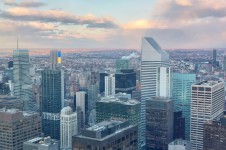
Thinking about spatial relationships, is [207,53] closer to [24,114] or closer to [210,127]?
[210,127]

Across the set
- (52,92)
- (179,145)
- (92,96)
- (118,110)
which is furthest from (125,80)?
(179,145)

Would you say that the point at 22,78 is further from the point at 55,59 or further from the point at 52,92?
the point at 55,59

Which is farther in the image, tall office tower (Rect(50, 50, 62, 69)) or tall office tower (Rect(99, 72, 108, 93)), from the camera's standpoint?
tall office tower (Rect(99, 72, 108, 93))

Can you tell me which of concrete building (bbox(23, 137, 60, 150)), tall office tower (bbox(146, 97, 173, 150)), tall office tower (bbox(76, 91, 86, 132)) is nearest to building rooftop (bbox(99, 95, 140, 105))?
tall office tower (bbox(146, 97, 173, 150))

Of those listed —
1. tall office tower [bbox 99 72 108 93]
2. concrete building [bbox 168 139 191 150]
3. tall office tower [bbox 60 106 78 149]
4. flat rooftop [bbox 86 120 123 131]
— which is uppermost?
tall office tower [bbox 99 72 108 93]

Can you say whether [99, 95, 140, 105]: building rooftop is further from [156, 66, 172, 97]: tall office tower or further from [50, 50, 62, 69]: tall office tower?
[50, 50, 62, 69]: tall office tower

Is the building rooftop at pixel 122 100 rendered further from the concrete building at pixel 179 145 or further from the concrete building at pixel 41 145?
the concrete building at pixel 41 145

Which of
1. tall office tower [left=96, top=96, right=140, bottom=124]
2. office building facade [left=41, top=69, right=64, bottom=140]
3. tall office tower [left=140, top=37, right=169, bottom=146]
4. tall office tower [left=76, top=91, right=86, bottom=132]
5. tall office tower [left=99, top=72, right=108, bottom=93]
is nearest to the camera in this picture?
tall office tower [left=96, top=96, right=140, bottom=124]
